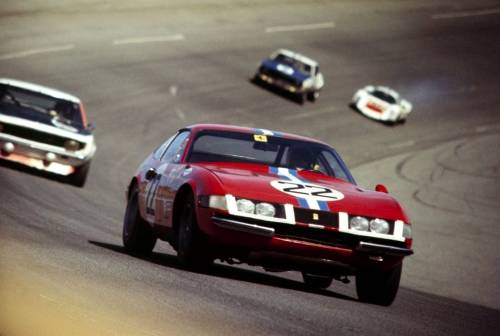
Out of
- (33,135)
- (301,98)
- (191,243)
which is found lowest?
(301,98)

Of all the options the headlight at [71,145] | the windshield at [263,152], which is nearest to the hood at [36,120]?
the headlight at [71,145]

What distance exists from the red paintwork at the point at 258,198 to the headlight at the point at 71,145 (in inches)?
333

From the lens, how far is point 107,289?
7566 mm

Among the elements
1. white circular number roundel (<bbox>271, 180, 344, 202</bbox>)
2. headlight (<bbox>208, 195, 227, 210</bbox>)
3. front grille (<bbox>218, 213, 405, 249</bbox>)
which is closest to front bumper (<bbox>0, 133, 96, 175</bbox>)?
white circular number roundel (<bbox>271, 180, 344, 202</bbox>)

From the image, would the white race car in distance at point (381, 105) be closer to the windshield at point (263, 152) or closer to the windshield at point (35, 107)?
the windshield at point (35, 107)

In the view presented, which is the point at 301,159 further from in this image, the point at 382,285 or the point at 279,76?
the point at 279,76

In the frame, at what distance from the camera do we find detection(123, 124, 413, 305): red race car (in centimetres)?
888

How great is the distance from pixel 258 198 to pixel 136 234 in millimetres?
2441

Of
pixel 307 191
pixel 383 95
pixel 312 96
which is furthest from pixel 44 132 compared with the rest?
pixel 383 95

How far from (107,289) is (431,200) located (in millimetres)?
16218

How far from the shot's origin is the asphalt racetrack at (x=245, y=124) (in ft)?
24.6

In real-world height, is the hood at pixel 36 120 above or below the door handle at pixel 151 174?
below

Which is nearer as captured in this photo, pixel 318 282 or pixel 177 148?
pixel 177 148

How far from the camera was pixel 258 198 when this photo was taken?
29.2ft
